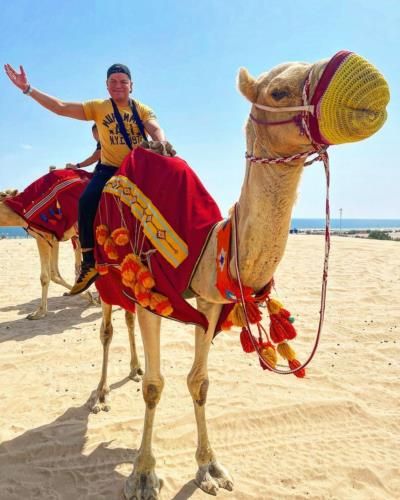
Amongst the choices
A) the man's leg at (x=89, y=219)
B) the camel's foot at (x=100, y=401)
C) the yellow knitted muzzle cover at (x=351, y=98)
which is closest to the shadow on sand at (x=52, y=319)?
the camel's foot at (x=100, y=401)

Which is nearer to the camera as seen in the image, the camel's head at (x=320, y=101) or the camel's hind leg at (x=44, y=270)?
the camel's head at (x=320, y=101)

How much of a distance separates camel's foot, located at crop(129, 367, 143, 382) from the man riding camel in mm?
1494

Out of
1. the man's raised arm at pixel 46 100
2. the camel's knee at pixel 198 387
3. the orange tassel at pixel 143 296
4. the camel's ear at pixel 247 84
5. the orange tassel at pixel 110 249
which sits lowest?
the camel's knee at pixel 198 387

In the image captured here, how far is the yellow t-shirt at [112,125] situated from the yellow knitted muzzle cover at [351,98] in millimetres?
1919

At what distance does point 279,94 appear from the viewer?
1767mm

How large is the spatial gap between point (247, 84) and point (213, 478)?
2474mm

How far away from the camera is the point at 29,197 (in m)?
6.55

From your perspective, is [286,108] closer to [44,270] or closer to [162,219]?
[162,219]

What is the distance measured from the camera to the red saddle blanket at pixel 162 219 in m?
2.42

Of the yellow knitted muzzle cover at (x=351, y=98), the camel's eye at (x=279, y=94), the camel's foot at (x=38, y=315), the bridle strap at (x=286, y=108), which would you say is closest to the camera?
the yellow knitted muzzle cover at (x=351, y=98)

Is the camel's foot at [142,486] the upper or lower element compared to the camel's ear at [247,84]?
lower

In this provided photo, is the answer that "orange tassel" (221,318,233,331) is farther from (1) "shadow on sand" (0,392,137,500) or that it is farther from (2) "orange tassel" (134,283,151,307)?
(1) "shadow on sand" (0,392,137,500)

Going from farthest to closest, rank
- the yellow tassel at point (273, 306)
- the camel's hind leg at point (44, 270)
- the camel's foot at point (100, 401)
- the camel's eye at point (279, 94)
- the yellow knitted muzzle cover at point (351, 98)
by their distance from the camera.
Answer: the camel's hind leg at point (44, 270) → the camel's foot at point (100, 401) → the yellow tassel at point (273, 306) → the camel's eye at point (279, 94) → the yellow knitted muzzle cover at point (351, 98)

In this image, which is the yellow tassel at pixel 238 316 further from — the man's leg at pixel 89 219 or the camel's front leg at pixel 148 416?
the man's leg at pixel 89 219
